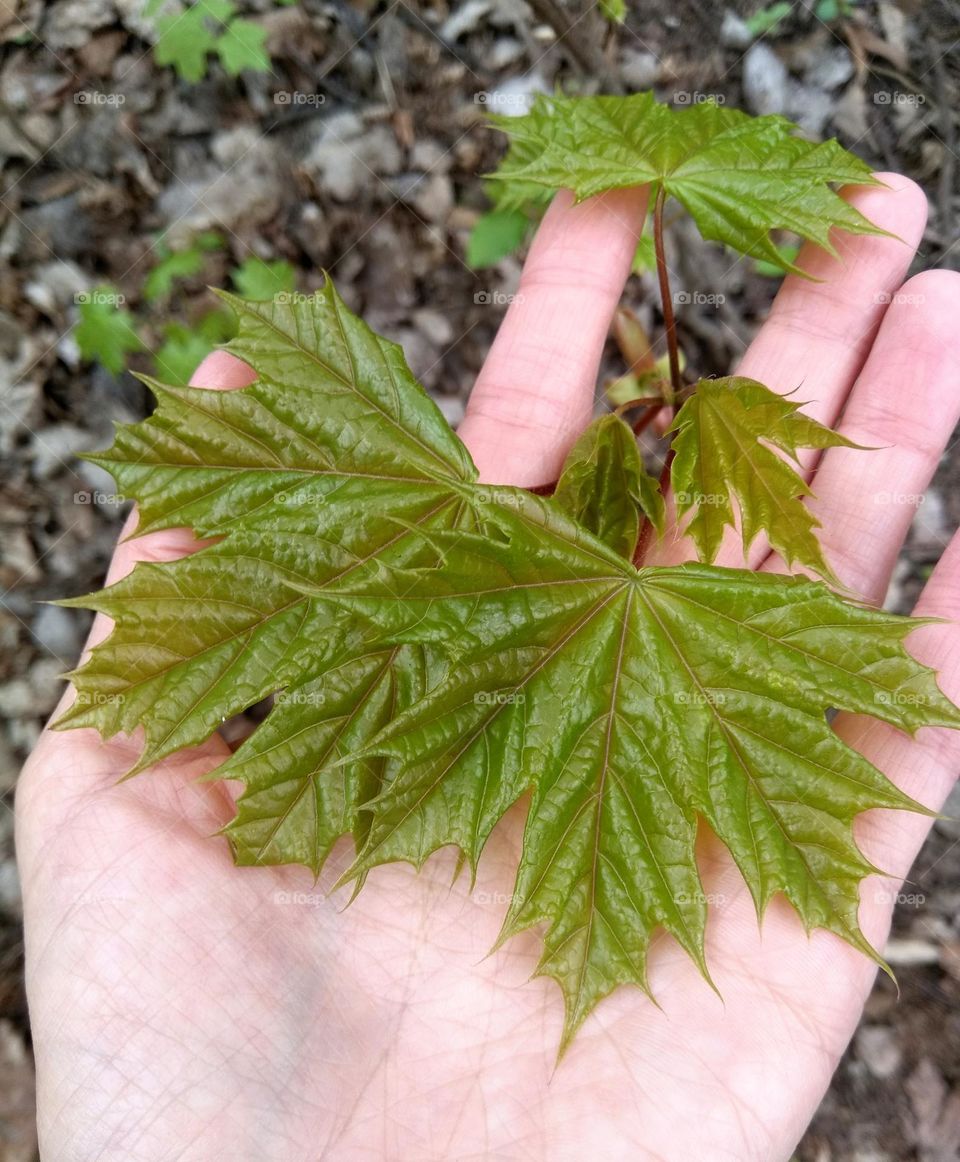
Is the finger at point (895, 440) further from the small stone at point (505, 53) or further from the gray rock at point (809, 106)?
the small stone at point (505, 53)

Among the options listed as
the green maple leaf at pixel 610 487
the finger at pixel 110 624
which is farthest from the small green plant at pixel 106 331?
the green maple leaf at pixel 610 487

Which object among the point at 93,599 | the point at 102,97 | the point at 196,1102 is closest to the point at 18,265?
the point at 102,97

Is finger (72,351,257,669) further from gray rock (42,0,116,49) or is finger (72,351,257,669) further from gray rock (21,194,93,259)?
gray rock (42,0,116,49)

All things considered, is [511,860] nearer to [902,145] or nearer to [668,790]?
[668,790]

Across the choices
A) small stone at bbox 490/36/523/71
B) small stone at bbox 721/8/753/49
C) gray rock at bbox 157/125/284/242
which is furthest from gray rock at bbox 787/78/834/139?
gray rock at bbox 157/125/284/242

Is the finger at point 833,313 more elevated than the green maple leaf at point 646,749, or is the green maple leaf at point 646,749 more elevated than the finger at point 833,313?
the finger at point 833,313

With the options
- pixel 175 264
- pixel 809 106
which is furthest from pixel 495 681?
pixel 809 106
